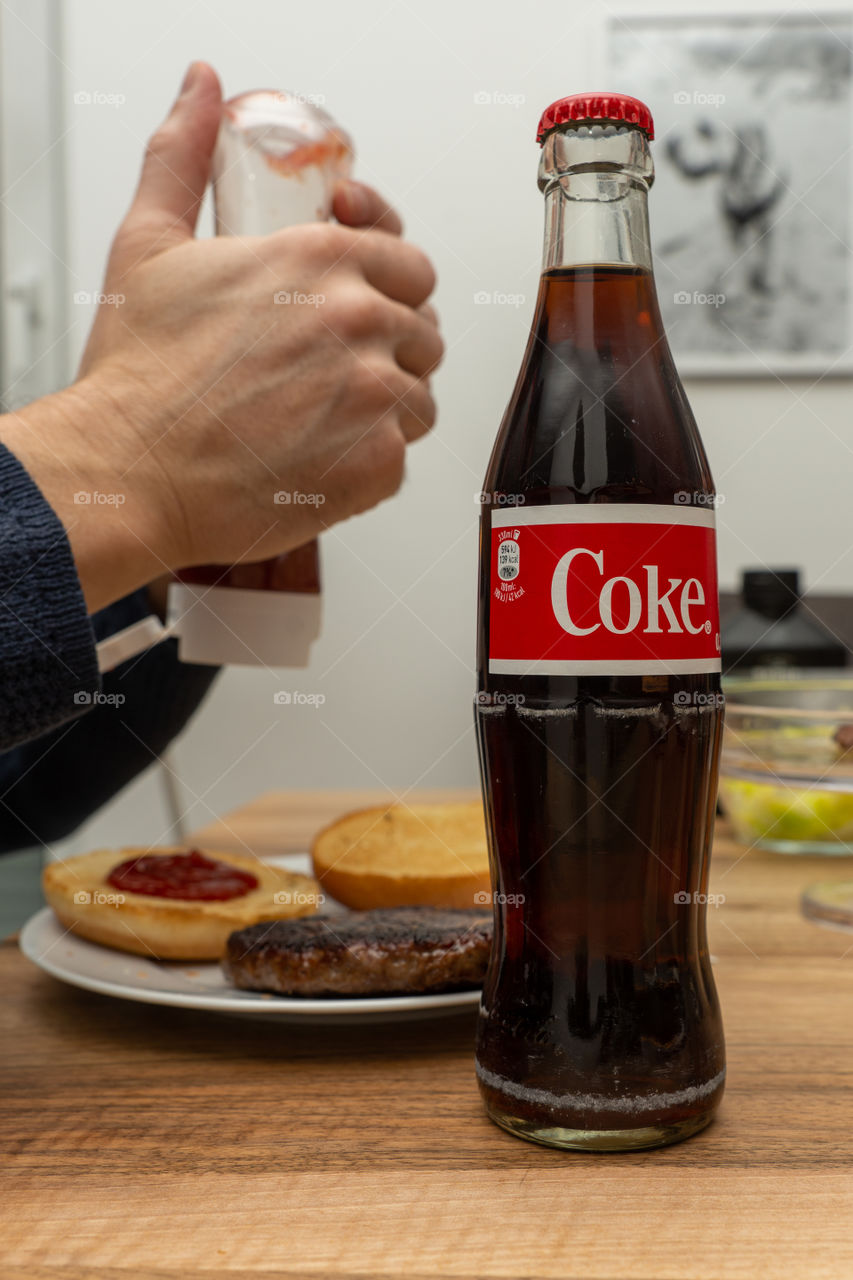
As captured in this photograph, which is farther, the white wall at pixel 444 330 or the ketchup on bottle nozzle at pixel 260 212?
the white wall at pixel 444 330

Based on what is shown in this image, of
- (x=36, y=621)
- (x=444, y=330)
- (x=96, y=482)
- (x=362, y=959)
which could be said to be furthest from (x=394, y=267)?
(x=444, y=330)

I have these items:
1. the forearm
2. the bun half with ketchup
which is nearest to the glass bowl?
the bun half with ketchup

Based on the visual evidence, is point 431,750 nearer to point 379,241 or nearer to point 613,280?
point 379,241

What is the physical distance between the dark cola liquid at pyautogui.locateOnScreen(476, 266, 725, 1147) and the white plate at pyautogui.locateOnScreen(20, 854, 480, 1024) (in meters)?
0.06

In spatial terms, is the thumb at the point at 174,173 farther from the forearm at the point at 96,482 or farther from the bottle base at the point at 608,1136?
the bottle base at the point at 608,1136

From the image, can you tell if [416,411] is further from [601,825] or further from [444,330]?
[444,330]

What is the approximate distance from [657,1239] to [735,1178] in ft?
0.18

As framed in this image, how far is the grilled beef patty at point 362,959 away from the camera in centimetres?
51

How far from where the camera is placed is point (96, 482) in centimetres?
62

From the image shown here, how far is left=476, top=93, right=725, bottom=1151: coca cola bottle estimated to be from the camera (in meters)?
0.42

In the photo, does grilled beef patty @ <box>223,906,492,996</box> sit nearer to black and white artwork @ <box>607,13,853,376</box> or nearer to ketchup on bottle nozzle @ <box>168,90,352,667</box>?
ketchup on bottle nozzle @ <box>168,90,352,667</box>

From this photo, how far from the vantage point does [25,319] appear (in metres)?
2.25

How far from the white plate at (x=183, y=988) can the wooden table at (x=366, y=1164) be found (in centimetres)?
2

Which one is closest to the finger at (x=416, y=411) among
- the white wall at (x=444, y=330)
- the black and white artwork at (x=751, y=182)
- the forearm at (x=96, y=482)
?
the forearm at (x=96, y=482)
